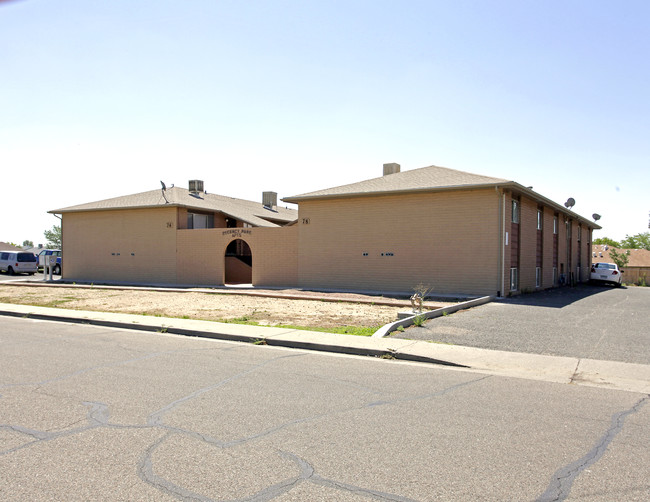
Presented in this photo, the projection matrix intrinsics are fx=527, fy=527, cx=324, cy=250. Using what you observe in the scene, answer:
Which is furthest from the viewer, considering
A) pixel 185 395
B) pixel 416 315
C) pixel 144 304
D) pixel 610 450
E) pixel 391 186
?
pixel 391 186

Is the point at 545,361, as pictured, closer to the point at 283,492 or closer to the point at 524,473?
the point at 524,473

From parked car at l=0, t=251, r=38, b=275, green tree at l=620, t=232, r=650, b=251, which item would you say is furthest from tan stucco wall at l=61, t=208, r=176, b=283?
green tree at l=620, t=232, r=650, b=251

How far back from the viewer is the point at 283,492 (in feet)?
13.1

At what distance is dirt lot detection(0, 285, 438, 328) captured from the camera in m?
14.4

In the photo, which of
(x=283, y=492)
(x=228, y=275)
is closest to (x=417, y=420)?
(x=283, y=492)

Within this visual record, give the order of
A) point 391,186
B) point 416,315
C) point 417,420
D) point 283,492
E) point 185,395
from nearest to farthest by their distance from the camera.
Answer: point 283,492, point 417,420, point 185,395, point 416,315, point 391,186

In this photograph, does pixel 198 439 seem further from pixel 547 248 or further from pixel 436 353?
pixel 547 248

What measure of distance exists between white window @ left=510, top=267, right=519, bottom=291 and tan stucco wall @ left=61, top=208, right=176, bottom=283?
1798cm

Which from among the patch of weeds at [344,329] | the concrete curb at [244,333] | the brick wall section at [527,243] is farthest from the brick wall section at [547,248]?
the concrete curb at [244,333]

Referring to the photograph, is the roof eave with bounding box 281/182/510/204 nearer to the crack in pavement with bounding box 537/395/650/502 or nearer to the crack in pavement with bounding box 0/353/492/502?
the crack in pavement with bounding box 0/353/492/502

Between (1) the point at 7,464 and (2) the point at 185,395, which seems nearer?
(1) the point at 7,464

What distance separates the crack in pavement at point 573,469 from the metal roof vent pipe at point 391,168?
23.6 meters

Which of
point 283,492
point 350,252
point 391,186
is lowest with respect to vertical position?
point 283,492

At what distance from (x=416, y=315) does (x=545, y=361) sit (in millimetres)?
4304
